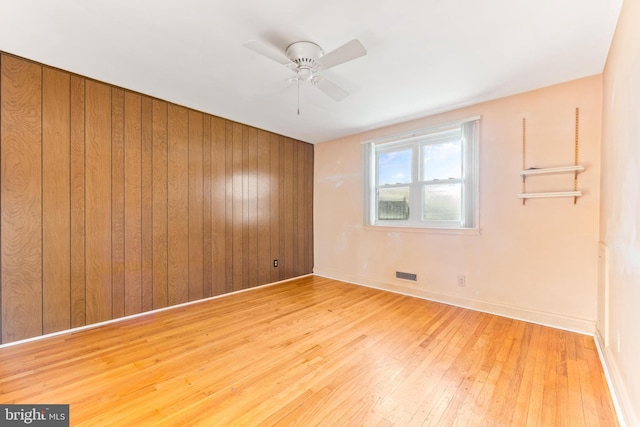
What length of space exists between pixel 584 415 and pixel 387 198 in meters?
2.96

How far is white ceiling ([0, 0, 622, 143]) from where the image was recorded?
1674 mm

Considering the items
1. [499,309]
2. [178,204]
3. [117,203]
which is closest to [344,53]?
[178,204]

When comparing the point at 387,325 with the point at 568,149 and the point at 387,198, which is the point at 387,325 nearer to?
the point at 387,198

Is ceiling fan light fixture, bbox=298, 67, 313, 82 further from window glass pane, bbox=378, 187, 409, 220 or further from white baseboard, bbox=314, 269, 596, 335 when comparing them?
white baseboard, bbox=314, 269, 596, 335

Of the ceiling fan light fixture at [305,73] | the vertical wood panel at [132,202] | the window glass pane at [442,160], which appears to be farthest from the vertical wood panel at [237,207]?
the window glass pane at [442,160]

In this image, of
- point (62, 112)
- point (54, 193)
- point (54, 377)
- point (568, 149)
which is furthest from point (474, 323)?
point (62, 112)

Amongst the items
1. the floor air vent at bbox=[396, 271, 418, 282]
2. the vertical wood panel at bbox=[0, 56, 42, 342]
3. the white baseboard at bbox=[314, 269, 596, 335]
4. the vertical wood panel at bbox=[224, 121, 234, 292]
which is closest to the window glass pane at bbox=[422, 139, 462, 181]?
the floor air vent at bbox=[396, 271, 418, 282]

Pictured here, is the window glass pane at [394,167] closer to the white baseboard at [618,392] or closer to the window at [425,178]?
the window at [425,178]

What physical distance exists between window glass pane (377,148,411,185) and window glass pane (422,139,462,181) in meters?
0.24

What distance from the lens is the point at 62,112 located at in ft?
8.04

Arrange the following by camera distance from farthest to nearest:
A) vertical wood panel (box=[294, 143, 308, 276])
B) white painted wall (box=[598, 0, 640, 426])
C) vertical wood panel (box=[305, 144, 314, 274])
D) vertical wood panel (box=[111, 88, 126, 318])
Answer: vertical wood panel (box=[305, 144, 314, 274])
vertical wood panel (box=[294, 143, 308, 276])
vertical wood panel (box=[111, 88, 126, 318])
white painted wall (box=[598, 0, 640, 426])

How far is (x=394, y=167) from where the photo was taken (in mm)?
3973

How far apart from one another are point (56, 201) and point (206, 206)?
54.8 inches

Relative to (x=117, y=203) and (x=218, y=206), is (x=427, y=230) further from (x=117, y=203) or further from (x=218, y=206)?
(x=117, y=203)
